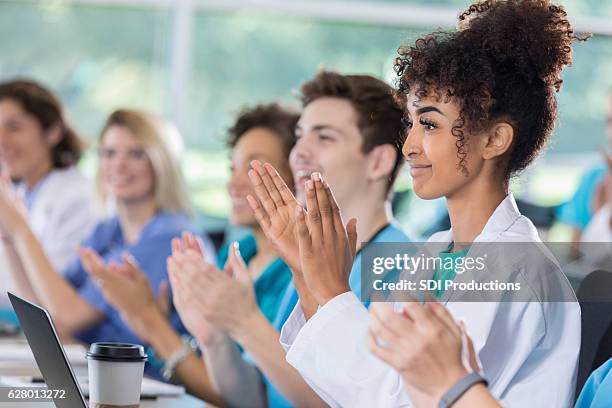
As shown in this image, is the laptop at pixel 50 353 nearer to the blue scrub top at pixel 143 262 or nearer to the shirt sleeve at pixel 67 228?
the blue scrub top at pixel 143 262

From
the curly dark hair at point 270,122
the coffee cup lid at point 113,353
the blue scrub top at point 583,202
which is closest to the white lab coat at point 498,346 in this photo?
the coffee cup lid at point 113,353

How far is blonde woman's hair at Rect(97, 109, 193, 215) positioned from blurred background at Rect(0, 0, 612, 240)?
2.36 meters

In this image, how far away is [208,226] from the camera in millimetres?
5543

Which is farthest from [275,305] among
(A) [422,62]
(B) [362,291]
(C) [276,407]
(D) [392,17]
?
(D) [392,17]

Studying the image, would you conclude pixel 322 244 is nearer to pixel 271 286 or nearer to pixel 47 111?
pixel 271 286

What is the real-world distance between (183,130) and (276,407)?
3.69 m

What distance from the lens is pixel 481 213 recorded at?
4.59 feet

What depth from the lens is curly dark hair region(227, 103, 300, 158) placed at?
2.56 meters

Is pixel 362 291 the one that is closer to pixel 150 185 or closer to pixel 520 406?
pixel 520 406

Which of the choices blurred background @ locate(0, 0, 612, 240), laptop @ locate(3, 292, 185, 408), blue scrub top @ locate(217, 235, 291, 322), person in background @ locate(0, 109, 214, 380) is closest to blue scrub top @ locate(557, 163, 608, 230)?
blurred background @ locate(0, 0, 612, 240)

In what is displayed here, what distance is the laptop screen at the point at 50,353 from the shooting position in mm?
1339

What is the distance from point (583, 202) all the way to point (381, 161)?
267 centimetres

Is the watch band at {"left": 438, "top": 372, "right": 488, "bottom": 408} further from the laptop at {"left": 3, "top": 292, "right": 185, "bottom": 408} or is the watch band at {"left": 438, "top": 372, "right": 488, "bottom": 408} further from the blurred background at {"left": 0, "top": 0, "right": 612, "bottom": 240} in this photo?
the blurred background at {"left": 0, "top": 0, "right": 612, "bottom": 240}

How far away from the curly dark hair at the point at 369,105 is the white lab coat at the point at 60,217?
1511 millimetres
